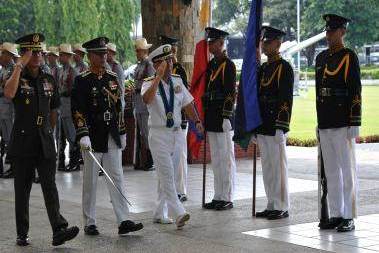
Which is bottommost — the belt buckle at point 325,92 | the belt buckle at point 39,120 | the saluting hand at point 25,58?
the belt buckle at point 39,120

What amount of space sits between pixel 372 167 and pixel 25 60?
8.97 m

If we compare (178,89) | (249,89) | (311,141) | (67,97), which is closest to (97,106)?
(178,89)

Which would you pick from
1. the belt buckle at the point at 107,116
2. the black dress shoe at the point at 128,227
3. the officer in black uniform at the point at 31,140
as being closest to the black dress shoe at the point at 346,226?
the black dress shoe at the point at 128,227

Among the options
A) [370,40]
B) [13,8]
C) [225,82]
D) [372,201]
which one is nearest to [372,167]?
[372,201]

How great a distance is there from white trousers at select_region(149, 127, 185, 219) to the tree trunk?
289 inches

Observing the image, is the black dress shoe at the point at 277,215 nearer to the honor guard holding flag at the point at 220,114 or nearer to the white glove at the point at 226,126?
the honor guard holding flag at the point at 220,114

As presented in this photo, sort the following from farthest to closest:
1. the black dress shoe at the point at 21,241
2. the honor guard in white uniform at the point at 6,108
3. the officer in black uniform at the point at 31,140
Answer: the honor guard in white uniform at the point at 6,108 → the black dress shoe at the point at 21,241 → the officer in black uniform at the point at 31,140

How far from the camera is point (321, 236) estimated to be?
9.59 meters

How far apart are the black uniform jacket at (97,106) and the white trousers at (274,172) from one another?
209cm

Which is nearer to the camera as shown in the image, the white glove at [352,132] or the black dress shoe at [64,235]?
the black dress shoe at [64,235]

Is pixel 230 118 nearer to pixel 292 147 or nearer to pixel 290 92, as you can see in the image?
pixel 290 92

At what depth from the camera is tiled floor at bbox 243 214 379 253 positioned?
8977 mm

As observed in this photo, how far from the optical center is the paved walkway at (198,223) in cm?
923

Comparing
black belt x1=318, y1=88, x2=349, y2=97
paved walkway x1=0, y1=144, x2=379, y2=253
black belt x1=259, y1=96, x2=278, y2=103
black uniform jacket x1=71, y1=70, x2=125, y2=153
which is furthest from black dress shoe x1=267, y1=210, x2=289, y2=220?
black uniform jacket x1=71, y1=70, x2=125, y2=153
